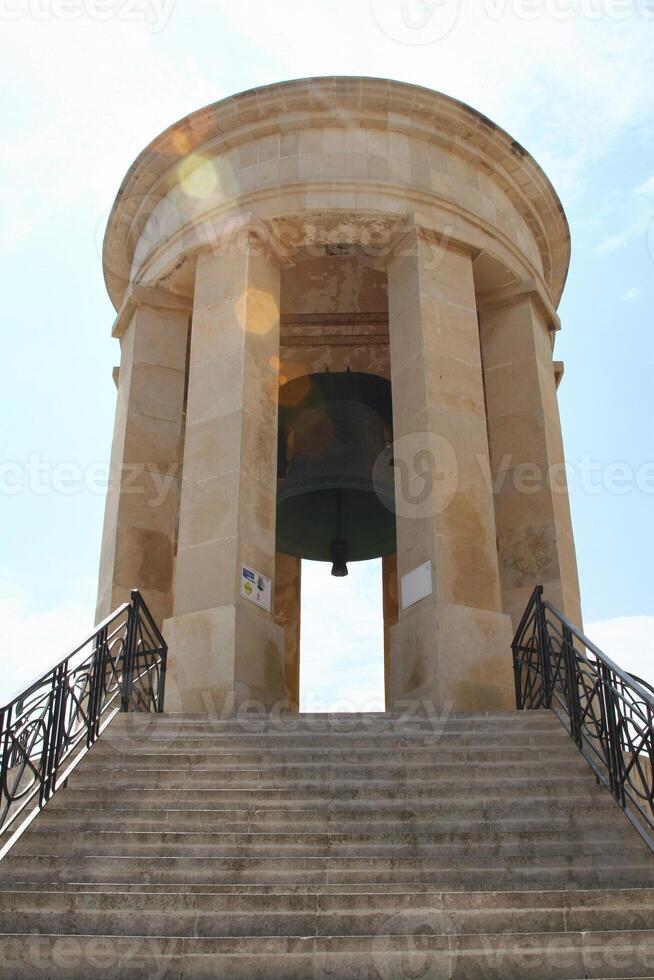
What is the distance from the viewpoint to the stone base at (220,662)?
29.9 feet

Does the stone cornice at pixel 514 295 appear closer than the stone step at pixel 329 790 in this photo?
No

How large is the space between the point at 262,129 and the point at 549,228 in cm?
403

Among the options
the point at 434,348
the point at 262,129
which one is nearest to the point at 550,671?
the point at 434,348

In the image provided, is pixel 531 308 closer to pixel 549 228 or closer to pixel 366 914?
pixel 549 228

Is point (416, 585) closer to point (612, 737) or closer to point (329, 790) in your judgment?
→ point (612, 737)

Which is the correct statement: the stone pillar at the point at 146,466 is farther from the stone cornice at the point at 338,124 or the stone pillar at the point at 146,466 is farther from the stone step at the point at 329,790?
the stone step at the point at 329,790

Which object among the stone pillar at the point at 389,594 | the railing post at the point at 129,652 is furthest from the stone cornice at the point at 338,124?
the railing post at the point at 129,652

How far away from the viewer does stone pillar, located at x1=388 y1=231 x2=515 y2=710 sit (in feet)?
30.3

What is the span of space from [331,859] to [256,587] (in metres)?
4.51

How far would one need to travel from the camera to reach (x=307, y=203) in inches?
444

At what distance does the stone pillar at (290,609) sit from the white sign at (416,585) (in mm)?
5638

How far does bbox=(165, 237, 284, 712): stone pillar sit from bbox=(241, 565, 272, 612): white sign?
0.07 metres

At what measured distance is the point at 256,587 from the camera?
9773 millimetres

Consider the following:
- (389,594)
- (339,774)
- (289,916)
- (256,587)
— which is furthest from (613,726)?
(389,594)
